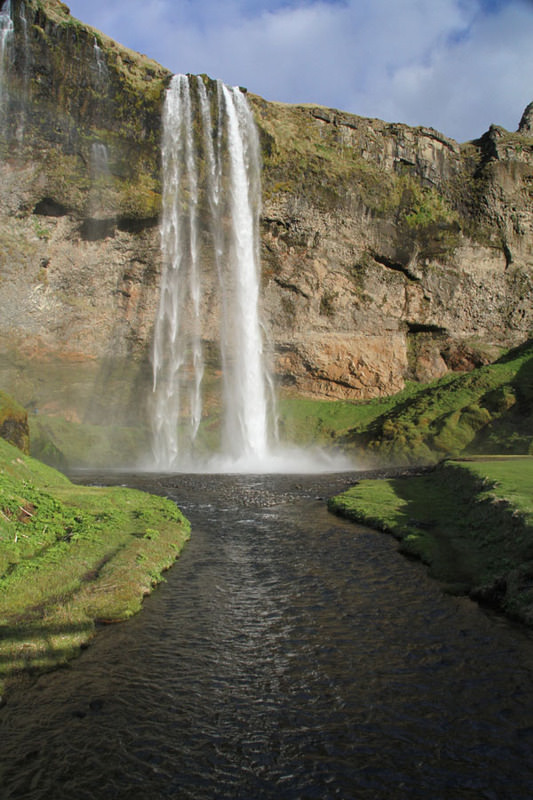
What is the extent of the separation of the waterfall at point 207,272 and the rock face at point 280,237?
1.41m

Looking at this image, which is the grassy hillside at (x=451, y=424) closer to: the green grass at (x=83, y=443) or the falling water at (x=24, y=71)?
the green grass at (x=83, y=443)

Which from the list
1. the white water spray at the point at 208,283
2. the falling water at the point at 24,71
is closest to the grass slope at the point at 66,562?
the white water spray at the point at 208,283

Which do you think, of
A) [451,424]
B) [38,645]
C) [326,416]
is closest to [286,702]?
[38,645]

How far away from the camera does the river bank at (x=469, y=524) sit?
8156 mm

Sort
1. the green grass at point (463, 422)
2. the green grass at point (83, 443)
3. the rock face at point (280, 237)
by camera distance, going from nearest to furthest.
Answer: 1. the green grass at point (463, 422)
2. the green grass at point (83, 443)
3. the rock face at point (280, 237)

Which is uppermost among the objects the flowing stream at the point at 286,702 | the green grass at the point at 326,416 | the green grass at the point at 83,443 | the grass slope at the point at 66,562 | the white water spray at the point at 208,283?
the white water spray at the point at 208,283

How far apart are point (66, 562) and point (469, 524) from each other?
888 centimetres

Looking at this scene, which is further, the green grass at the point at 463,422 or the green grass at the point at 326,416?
the green grass at the point at 326,416

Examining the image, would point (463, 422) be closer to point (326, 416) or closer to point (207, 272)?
point (326, 416)

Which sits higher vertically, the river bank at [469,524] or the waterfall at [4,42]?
the waterfall at [4,42]

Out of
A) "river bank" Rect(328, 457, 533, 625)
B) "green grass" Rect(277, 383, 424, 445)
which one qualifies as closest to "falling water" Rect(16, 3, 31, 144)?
"green grass" Rect(277, 383, 424, 445)

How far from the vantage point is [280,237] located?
147ft

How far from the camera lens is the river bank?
8.16m

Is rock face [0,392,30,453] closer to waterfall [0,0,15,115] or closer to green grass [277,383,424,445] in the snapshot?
green grass [277,383,424,445]
